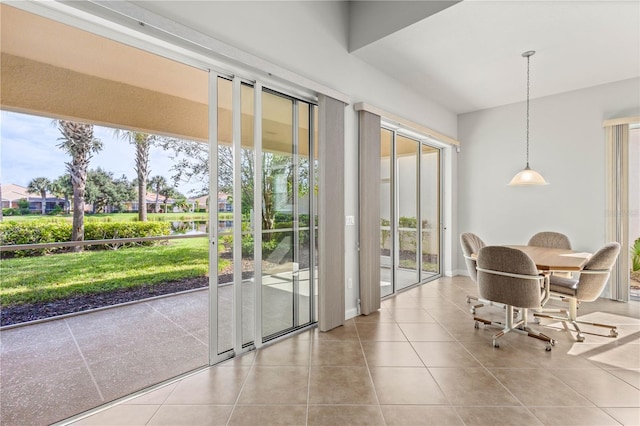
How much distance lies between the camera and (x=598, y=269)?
2.84 metres

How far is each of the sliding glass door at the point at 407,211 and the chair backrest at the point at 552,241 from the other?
159cm

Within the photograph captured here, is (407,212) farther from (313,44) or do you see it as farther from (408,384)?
(408,384)

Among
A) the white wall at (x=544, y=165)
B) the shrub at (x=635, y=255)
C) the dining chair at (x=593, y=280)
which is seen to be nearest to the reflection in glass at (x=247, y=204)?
the dining chair at (x=593, y=280)

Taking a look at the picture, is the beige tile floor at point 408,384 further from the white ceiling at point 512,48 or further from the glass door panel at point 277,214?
the white ceiling at point 512,48

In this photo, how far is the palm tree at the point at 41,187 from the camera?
464cm

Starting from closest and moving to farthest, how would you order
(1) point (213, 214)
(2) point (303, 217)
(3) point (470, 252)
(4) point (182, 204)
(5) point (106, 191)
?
(1) point (213, 214) → (2) point (303, 217) → (3) point (470, 252) → (5) point (106, 191) → (4) point (182, 204)

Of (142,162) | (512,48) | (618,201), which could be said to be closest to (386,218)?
(512,48)

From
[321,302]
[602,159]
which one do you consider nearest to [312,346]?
[321,302]

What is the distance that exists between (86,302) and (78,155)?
2503mm

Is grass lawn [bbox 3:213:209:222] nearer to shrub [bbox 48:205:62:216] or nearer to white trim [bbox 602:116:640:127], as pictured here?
shrub [bbox 48:205:62:216]

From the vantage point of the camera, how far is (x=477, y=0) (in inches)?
100.0

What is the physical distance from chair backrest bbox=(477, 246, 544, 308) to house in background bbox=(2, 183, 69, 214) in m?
6.28

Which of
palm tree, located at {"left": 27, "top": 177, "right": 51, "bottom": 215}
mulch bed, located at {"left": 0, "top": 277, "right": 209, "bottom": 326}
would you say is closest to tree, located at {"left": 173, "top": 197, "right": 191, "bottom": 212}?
mulch bed, located at {"left": 0, "top": 277, "right": 209, "bottom": 326}

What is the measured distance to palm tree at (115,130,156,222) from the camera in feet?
19.1
